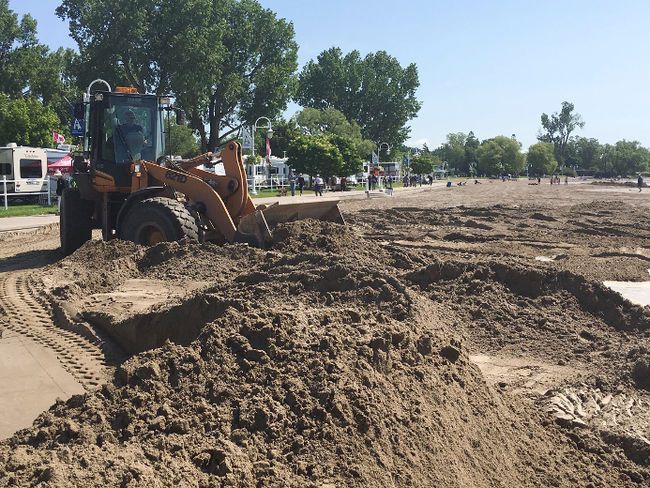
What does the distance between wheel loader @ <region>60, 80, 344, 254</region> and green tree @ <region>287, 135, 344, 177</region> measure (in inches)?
1680

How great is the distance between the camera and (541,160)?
159 metres

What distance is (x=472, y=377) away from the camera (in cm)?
516

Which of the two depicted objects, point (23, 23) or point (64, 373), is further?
point (23, 23)

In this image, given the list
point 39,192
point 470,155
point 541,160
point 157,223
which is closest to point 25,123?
point 39,192

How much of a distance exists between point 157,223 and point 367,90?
100 m

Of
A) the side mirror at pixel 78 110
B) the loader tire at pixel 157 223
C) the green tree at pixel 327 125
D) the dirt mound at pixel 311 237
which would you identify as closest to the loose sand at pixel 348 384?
the loader tire at pixel 157 223

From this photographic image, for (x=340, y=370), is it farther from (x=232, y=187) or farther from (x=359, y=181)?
(x=359, y=181)

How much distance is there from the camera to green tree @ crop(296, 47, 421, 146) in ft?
353

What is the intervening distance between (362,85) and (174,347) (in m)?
108

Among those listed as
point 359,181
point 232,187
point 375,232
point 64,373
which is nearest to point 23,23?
point 359,181

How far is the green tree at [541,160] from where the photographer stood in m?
159

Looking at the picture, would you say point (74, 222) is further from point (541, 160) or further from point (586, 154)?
point (586, 154)

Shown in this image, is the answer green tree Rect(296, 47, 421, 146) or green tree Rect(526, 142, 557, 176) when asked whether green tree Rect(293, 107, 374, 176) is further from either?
green tree Rect(526, 142, 557, 176)

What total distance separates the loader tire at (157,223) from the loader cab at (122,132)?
52.3 inches
